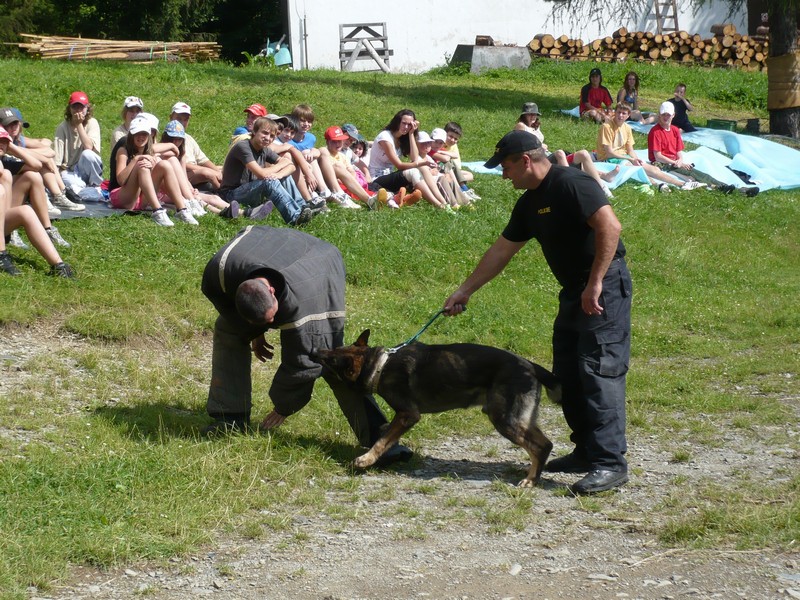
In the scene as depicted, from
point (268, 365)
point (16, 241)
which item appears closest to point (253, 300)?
point (268, 365)

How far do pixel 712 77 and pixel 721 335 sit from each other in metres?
21.3

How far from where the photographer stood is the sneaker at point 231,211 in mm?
11414

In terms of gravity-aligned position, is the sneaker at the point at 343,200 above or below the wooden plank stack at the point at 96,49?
below

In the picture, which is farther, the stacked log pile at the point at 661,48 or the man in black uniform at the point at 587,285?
the stacked log pile at the point at 661,48

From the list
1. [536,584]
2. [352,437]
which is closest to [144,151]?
[352,437]

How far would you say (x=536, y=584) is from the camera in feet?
15.9

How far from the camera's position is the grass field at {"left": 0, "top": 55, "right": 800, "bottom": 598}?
5.46 metres

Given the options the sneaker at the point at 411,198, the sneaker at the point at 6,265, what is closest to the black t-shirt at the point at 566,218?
the sneaker at the point at 6,265

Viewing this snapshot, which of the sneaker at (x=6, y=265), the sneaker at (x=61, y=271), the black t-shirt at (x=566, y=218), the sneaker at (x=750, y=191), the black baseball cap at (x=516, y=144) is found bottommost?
the sneaker at (x=750, y=191)

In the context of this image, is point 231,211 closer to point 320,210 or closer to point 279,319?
point 320,210

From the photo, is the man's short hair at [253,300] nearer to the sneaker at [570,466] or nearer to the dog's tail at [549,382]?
the dog's tail at [549,382]

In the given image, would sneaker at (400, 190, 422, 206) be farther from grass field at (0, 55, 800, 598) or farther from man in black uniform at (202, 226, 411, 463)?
man in black uniform at (202, 226, 411, 463)

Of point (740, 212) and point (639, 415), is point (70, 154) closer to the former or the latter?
point (639, 415)

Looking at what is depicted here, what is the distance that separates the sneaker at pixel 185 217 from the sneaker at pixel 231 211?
434mm
